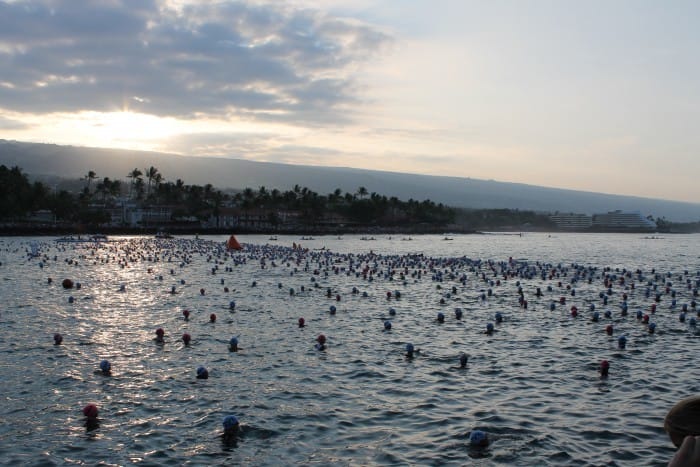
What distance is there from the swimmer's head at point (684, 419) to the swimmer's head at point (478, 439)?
9.12 m

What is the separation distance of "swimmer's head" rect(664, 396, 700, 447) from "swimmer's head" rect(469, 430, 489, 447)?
912 cm

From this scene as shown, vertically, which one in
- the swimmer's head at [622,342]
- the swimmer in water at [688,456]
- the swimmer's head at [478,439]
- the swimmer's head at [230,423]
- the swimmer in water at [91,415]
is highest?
the swimmer in water at [688,456]

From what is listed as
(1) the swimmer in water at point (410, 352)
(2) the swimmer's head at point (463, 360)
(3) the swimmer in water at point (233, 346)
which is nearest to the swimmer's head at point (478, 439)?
(2) the swimmer's head at point (463, 360)

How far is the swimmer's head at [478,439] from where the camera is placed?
1144 cm

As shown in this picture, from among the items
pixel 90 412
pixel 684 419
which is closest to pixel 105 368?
pixel 90 412

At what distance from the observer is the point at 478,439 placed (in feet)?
37.6

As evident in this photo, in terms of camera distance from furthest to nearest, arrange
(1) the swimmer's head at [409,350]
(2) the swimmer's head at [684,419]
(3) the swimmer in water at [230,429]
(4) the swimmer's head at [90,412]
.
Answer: (1) the swimmer's head at [409,350]
(4) the swimmer's head at [90,412]
(3) the swimmer in water at [230,429]
(2) the swimmer's head at [684,419]

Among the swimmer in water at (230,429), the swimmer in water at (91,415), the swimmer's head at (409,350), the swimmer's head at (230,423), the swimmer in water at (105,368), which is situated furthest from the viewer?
the swimmer's head at (409,350)

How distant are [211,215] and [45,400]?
166 m

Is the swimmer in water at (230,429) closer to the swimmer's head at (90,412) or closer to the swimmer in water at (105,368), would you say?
the swimmer's head at (90,412)

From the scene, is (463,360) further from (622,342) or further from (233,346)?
(233,346)

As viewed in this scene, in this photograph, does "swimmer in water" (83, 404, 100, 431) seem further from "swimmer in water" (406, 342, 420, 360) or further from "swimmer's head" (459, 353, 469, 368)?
"swimmer's head" (459, 353, 469, 368)

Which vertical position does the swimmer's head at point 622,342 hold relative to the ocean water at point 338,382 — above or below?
above

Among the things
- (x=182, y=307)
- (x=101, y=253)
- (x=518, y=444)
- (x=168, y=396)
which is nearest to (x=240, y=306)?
(x=182, y=307)
